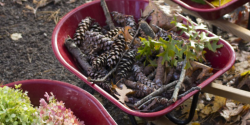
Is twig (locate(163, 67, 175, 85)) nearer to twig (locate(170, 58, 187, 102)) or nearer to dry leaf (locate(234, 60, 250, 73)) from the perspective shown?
twig (locate(170, 58, 187, 102))

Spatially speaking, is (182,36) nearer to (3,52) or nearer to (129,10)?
(129,10)

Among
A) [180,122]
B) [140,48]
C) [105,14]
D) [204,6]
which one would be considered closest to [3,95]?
[140,48]

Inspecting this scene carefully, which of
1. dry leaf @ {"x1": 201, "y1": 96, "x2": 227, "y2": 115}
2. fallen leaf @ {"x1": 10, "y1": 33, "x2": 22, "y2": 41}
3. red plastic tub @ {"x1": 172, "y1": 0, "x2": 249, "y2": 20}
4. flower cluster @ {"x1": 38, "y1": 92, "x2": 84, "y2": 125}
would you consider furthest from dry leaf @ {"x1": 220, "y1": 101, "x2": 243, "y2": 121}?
fallen leaf @ {"x1": 10, "y1": 33, "x2": 22, "y2": 41}

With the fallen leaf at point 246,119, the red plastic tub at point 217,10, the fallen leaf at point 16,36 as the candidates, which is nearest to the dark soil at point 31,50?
the fallen leaf at point 16,36

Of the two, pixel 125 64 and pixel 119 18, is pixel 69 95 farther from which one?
pixel 119 18

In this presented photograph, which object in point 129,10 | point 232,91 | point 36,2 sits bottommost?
point 232,91

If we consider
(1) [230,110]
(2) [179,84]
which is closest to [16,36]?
(2) [179,84]
